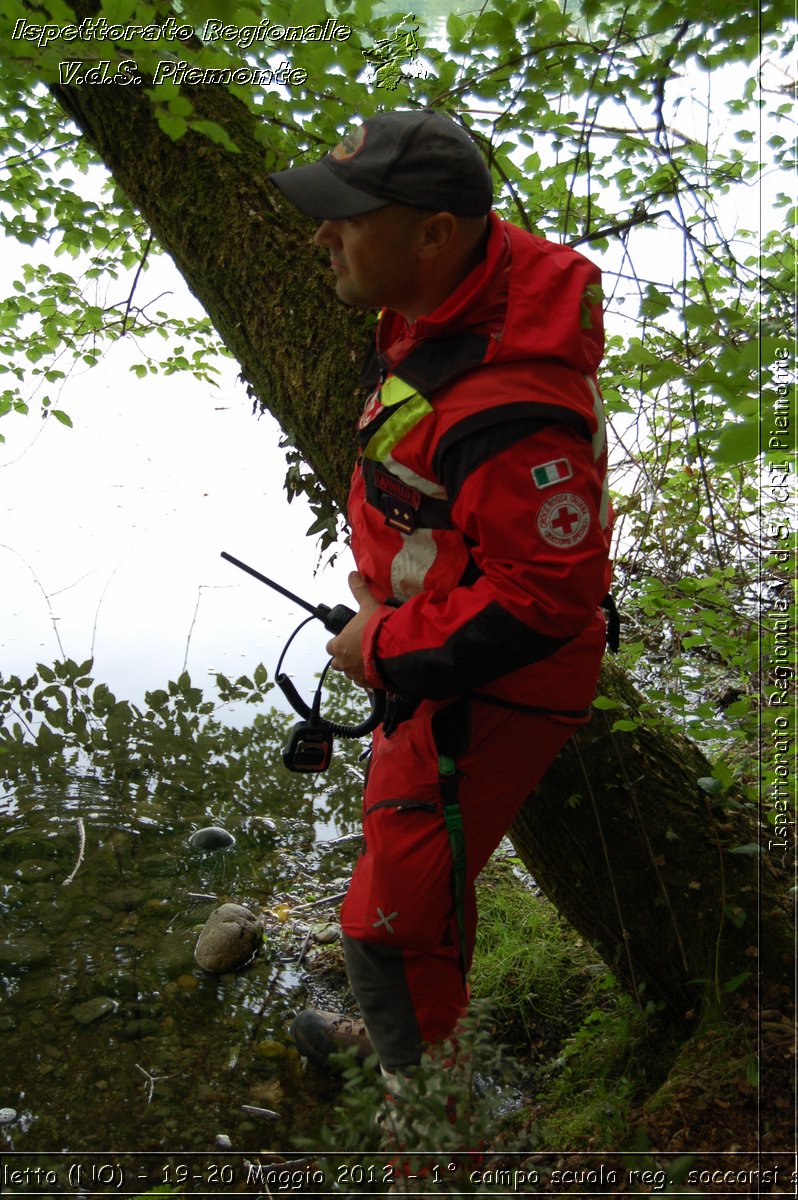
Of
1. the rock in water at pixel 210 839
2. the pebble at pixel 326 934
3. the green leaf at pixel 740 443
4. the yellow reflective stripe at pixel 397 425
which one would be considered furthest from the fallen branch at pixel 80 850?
the green leaf at pixel 740 443

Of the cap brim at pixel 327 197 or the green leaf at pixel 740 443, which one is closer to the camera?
the green leaf at pixel 740 443

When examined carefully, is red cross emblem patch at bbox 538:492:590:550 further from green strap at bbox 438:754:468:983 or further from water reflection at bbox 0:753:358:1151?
water reflection at bbox 0:753:358:1151

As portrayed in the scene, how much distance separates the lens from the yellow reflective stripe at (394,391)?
1833 mm

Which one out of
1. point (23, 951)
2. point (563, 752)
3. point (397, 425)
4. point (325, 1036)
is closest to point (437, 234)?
point (397, 425)

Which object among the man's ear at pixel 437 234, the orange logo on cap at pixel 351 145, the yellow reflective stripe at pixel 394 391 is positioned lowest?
the yellow reflective stripe at pixel 394 391

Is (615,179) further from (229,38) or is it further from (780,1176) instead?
(780,1176)

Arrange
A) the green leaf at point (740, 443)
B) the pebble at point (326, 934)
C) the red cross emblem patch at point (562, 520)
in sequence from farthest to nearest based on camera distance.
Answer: the pebble at point (326, 934), the red cross emblem patch at point (562, 520), the green leaf at point (740, 443)

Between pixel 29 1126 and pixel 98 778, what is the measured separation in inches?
81.2

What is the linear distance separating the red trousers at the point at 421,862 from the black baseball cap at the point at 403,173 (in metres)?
1.05

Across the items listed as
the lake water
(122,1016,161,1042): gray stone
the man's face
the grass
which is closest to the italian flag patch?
the man's face

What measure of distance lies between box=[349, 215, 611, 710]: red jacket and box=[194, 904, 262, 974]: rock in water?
2005 mm

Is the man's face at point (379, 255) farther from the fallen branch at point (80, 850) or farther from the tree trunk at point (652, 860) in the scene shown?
the fallen branch at point (80, 850)

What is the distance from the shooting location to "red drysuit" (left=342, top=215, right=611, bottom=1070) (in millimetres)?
1662

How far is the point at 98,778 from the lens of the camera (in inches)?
181
